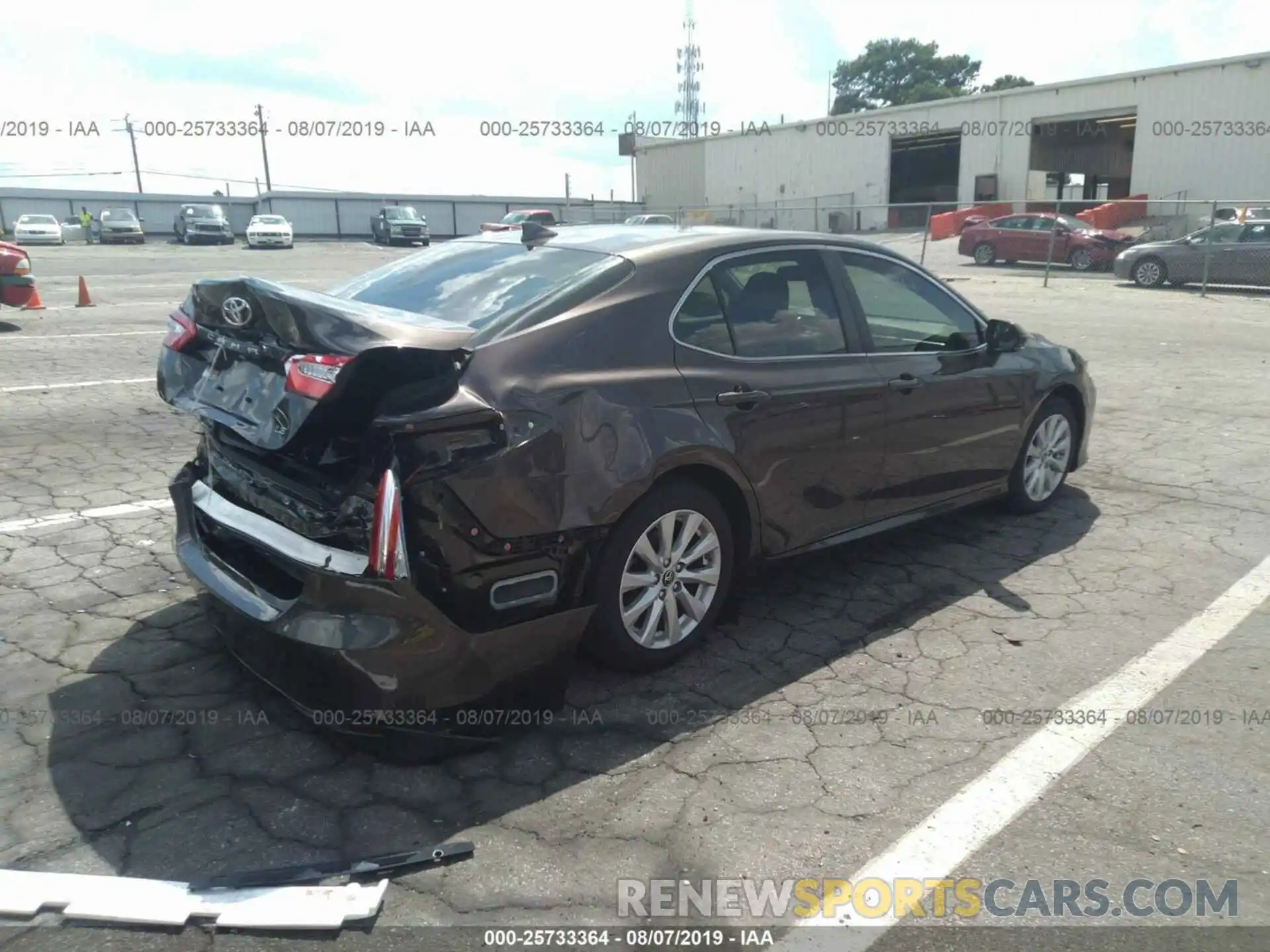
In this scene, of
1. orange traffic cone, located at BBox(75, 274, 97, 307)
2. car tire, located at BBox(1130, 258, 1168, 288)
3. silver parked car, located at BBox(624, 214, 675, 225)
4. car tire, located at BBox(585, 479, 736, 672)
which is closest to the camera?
car tire, located at BBox(585, 479, 736, 672)

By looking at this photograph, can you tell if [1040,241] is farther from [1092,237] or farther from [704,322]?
[704,322]

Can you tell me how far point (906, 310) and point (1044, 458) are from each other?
1.50 meters

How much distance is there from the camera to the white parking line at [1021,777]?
8.75 feet

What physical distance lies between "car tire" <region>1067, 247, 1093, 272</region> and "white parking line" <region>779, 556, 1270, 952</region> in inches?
863

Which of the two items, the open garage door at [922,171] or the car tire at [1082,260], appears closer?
the car tire at [1082,260]

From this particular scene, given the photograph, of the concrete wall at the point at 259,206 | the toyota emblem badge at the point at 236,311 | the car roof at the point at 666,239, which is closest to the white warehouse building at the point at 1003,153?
the concrete wall at the point at 259,206

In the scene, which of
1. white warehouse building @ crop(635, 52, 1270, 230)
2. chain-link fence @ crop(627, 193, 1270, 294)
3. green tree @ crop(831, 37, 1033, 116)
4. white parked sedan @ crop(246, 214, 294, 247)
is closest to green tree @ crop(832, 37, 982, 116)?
green tree @ crop(831, 37, 1033, 116)

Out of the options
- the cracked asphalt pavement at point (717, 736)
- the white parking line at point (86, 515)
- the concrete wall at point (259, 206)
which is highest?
the concrete wall at point (259, 206)

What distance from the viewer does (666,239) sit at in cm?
398

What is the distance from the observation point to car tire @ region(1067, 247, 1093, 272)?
23.8 metres

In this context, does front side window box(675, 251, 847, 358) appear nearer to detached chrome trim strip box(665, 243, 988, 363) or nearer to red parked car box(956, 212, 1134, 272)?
detached chrome trim strip box(665, 243, 988, 363)

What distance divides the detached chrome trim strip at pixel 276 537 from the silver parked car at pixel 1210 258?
68.0ft

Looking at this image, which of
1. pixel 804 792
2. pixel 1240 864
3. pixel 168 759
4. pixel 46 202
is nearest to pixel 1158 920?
pixel 1240 864

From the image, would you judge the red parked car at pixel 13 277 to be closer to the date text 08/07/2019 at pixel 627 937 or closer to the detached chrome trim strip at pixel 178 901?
the detached chrome trim strip at pixel 178 901
